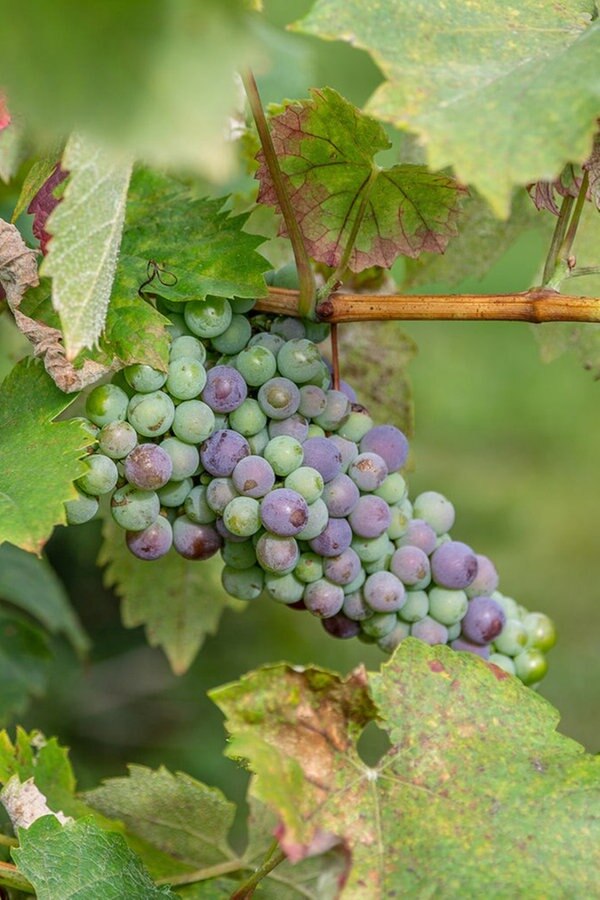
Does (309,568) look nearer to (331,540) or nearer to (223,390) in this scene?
(331,540)

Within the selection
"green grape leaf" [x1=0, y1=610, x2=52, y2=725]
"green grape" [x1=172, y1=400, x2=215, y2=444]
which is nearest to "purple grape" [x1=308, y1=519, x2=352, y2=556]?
"green grape" [x1=172, y1=400, x2=215, y2=444]

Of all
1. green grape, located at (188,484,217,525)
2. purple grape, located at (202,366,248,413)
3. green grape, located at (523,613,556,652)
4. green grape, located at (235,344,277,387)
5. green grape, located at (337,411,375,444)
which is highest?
green grape, located at (337,411,375,444)

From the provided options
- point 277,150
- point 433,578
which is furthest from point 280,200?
point 433,578

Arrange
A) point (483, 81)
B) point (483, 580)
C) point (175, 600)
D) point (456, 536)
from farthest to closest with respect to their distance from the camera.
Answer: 1. point (456, 536)
2. point (175, 600)
3. point (483, 580)
4. point (483, 81)

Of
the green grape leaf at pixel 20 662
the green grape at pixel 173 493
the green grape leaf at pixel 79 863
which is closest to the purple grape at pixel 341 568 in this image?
the green grape at pixel 173 493

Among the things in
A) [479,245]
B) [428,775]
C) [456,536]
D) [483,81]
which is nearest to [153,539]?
[428,775]

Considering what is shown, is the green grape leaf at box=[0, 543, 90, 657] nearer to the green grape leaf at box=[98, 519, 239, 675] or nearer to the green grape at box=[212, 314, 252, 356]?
the green grape leaf at box=[98, 519, 239, 675]

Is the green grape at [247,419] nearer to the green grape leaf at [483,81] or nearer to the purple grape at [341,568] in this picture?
the purple grape at [341,568]
